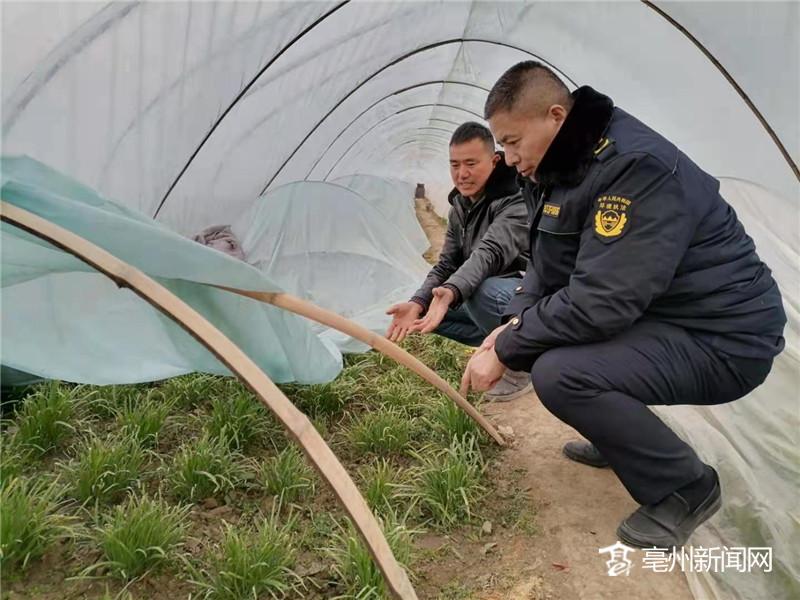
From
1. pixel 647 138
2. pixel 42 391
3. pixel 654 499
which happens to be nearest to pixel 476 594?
pixel 654 499

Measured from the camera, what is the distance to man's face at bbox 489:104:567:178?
75.3 inches

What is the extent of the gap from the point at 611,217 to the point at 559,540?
113 cm

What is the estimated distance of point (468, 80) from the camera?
5.93 meters

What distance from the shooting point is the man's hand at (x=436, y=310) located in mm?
2715

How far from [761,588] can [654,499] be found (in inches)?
15.5

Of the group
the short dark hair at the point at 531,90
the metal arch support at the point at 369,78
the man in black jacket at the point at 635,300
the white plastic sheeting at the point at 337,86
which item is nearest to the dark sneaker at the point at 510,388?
the white plastic sheeting at the point at 337,86

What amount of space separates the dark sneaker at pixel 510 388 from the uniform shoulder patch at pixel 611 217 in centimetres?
153

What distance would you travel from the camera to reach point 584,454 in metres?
2.60

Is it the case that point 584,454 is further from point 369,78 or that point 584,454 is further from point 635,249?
point 369,78

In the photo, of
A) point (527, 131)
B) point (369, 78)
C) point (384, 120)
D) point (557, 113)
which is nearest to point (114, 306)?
point (527, 131)

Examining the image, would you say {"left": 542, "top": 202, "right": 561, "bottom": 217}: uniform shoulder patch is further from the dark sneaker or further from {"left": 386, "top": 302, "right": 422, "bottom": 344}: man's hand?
the dark sneaker

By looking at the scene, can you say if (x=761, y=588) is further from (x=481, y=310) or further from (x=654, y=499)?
(x=481, y=310)

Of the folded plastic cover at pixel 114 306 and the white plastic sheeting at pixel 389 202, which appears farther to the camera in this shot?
the white plastic sheeting at pixel 389 202

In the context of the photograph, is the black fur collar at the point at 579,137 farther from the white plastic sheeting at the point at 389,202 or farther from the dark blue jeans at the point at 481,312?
the white plastic sheeting at the point at 389,202
